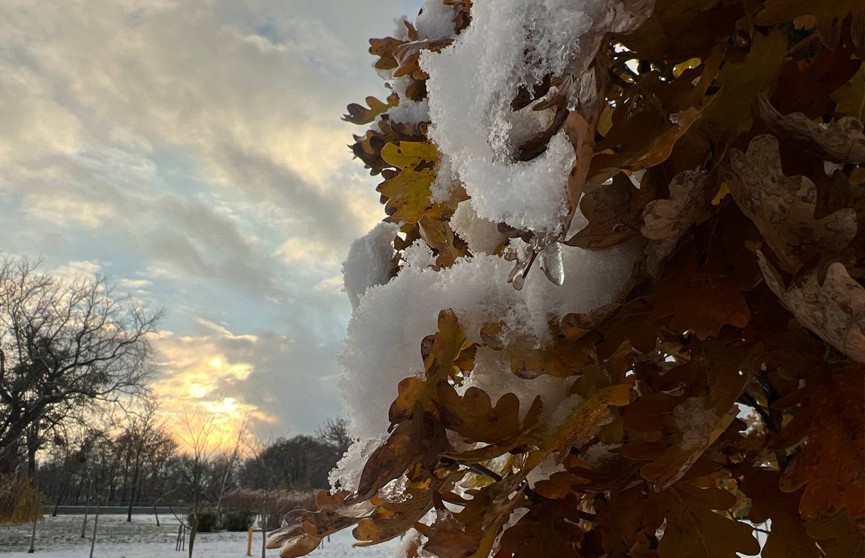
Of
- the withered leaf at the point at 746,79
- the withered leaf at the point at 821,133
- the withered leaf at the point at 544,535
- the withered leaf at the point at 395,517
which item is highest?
the withered leaf at the point at 746,79

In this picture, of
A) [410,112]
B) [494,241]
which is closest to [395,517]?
[494,241]

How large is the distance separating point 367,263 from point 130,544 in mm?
20244

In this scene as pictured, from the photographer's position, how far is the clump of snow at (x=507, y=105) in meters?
0.39

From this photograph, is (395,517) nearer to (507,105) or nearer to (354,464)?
(354,464)

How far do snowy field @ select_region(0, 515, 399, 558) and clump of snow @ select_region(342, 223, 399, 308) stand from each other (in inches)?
586

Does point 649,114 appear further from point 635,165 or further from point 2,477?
point 2,477

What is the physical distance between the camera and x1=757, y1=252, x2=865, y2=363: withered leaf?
14.8 inches

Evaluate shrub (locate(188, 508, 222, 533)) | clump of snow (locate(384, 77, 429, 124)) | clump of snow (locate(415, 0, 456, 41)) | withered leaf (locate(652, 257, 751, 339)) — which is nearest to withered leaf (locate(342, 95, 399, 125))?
clump of snow (locate(384, 77, 429, 124))

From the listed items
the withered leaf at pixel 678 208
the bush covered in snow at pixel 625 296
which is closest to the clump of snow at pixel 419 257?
the bush covered in snow at pixel 625 296

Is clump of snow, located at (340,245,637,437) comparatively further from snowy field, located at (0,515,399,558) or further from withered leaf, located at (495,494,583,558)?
snowy field, located at (0,515,399,558)

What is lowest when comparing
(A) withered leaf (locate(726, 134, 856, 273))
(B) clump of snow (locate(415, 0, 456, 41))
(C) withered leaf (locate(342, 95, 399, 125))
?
(A) withered leaf (locate(726, 134, 856, 273))

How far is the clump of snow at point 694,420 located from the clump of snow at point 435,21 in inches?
26.3

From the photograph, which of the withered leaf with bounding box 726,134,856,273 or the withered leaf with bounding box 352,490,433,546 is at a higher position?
the withered leaf with bounding box 726,134,856,273

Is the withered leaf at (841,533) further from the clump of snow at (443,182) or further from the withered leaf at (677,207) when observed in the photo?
the clump of snow at (443,182)
